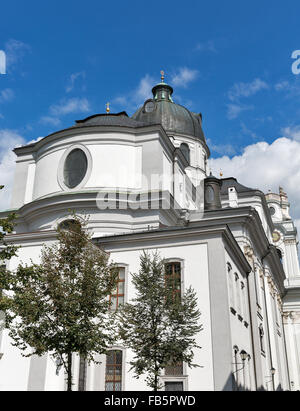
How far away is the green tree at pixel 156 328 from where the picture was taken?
15570 mm

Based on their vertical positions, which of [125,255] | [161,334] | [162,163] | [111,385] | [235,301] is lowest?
[111,385]

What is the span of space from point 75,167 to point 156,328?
1658cm

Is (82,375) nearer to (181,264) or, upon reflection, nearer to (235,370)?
(181,264)

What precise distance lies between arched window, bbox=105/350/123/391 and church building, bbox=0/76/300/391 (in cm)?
5

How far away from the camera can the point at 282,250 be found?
55375 mm

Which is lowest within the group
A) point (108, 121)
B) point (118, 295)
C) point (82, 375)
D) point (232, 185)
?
point (82, 375)

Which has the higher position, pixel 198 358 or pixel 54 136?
pixel 54 136

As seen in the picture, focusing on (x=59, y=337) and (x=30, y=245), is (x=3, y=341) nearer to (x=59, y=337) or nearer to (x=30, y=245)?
(x=30, y=245)

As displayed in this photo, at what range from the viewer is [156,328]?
52.1ft

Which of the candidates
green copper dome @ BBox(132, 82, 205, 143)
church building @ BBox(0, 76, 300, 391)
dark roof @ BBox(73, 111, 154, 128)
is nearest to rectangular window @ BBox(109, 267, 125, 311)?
Answer: church building @ BBox(0, 76, 300, 391)

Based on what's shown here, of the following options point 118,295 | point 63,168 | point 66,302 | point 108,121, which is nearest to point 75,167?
point 63,168

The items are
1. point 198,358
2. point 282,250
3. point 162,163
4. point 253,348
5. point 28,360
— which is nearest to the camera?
point 198,358
